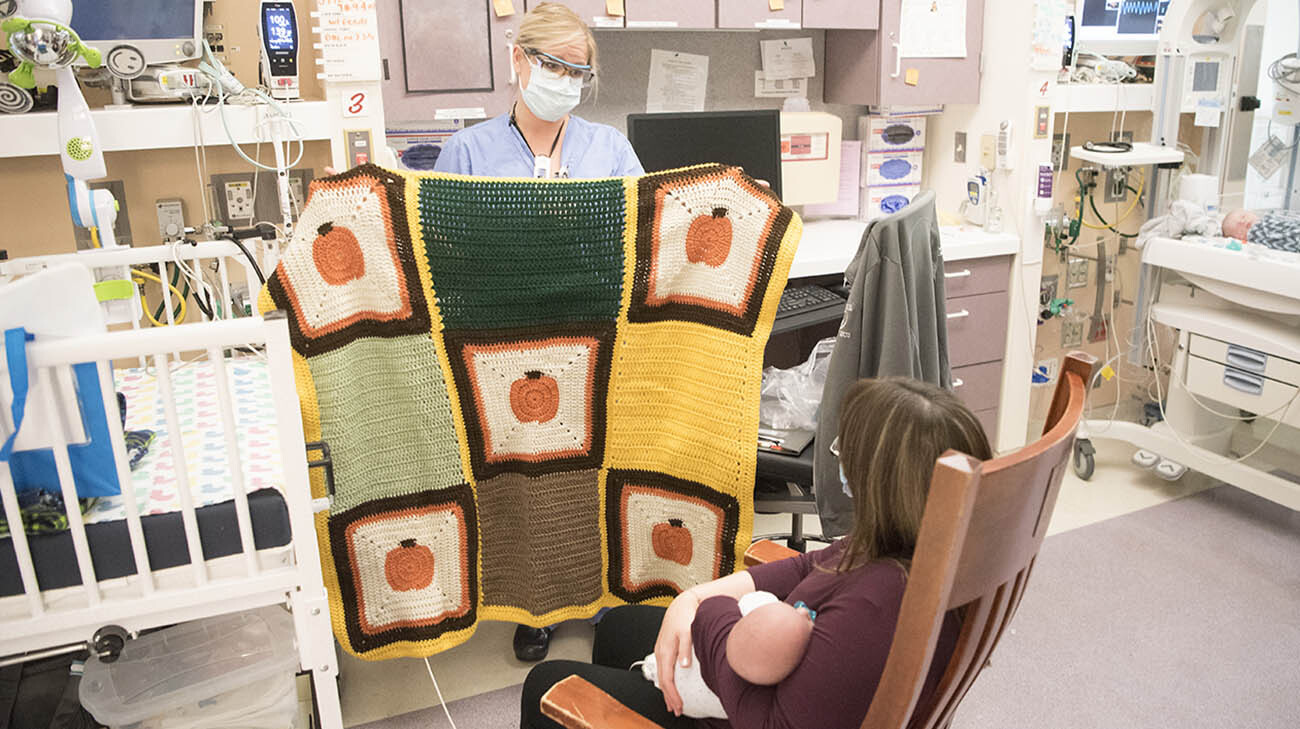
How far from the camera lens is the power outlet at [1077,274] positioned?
3.64 metres

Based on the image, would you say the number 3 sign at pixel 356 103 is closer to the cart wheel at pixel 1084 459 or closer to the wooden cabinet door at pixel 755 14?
the wooden cabinet door at pixel 755 14

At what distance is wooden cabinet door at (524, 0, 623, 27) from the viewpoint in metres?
2.54

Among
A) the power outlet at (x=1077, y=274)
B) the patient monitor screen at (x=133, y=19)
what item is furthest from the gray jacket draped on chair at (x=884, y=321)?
the power outlet at (x=1077, y=274)

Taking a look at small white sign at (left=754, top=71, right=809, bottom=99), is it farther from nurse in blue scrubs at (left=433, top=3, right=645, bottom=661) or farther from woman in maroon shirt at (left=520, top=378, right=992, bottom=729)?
woman in maroon shirt at (left=520, top=378, right=992, bottom=729)

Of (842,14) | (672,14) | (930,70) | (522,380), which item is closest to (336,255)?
(522,380)

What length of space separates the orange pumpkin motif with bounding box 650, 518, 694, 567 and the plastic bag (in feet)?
0.94

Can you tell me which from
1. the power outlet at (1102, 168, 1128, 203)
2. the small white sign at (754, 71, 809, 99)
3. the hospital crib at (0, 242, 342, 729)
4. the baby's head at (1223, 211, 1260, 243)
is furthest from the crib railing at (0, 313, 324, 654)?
the power outlet at (1102, 168, 1128, 203)

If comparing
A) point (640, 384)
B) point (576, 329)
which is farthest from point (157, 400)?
point (640, 384)

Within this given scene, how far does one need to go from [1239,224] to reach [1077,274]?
0.86m

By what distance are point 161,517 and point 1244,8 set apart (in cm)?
329

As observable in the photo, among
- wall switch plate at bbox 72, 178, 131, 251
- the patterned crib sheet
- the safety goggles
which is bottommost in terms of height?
the patterned crib sheet

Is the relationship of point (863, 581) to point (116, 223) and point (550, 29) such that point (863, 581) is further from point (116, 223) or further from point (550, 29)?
point (116, 223)

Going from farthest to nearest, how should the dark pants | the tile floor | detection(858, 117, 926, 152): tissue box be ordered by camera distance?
1. detection(858, 117, 926, 152): tissue box
2. the tile floor
3. the dark pants

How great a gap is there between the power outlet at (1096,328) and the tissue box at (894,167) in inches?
38.0
